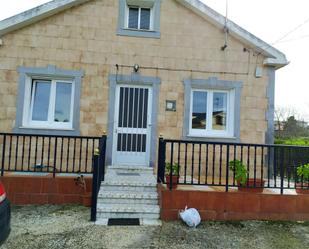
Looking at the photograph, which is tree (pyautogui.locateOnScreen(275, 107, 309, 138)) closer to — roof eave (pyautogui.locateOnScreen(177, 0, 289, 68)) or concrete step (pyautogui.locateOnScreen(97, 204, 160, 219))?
roof eave (pyautogui.locateOnScreen(177, 0, 289, 68))

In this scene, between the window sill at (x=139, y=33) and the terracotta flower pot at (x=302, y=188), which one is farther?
the window sill at (x=139, y=33)

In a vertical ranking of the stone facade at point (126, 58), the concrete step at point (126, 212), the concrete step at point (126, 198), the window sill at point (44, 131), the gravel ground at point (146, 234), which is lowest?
the gravel ground at point (146, 234)

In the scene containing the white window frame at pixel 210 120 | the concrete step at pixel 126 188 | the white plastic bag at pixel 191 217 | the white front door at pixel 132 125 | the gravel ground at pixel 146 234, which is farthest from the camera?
the white window frame at pixel 210 120

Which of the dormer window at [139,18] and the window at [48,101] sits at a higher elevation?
the dormer window at [139,18]

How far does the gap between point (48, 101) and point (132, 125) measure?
2181 mm

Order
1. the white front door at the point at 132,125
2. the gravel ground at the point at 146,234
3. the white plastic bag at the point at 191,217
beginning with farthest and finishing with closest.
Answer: the white front door at the point at 132,125
the white plastic bag at the point at 191,217
the gravel ground at the point at 146,234

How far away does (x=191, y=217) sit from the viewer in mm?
4340

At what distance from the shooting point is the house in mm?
6625

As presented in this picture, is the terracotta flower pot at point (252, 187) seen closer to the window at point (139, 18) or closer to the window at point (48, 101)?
the window at point (48, 101)

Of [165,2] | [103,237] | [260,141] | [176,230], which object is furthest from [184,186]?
[165,2]

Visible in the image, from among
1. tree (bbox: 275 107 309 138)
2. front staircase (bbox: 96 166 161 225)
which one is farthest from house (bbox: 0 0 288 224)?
tree (bbox: 275 107 309 138)

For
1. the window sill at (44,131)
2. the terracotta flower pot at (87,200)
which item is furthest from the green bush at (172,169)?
the window sill at (44,131)

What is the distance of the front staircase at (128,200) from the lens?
4.57 meters

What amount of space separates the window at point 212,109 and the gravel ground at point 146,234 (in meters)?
2.82
